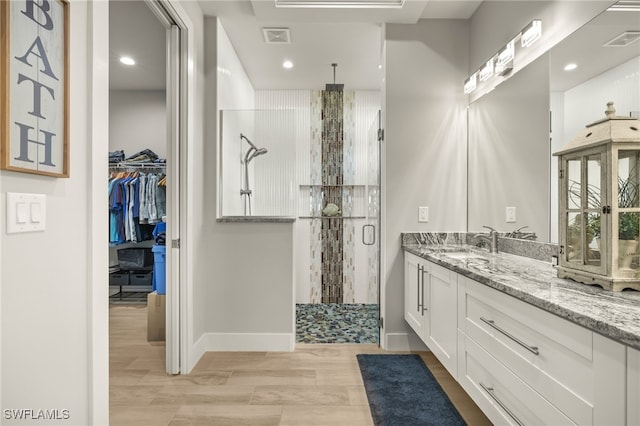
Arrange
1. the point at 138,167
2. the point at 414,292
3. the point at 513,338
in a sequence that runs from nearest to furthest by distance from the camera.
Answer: the point at 513,338
the point at 414,292
the point at 138,167

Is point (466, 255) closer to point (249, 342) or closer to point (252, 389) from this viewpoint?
point (252, 389)

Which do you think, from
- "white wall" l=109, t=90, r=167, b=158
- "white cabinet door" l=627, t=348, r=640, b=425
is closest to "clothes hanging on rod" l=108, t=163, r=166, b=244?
"white wall" l=109, t=90, r=167, b=158

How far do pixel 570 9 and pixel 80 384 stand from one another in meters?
2.84

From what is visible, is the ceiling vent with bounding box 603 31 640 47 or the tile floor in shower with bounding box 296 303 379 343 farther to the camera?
the tile floor in shower with bounding box 296 303 379 343

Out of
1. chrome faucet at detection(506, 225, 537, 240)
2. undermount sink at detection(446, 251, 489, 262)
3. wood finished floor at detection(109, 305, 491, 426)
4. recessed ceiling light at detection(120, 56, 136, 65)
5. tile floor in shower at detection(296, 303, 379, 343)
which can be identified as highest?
recessed ceiling light at detection(120, 56, 136, 65)

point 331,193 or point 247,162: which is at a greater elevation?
point 247,162

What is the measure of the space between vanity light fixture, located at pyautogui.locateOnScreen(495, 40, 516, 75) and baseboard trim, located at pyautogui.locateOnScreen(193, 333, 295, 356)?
8.23 feet

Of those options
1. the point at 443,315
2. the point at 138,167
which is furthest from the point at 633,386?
the point at 138,167

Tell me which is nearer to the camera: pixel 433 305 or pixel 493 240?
pixel 433 305

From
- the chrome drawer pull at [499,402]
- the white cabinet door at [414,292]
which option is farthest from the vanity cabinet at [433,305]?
the chrome drawer pull at [499,402]

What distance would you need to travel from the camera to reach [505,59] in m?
2.39

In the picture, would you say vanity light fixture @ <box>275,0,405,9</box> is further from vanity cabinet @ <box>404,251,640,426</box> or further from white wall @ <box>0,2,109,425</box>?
vanity cabinet @ <box>404,251,640,426</box>

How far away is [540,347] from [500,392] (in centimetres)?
38

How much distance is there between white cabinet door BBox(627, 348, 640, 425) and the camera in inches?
32.8
